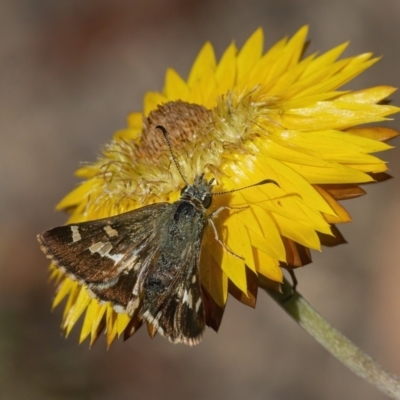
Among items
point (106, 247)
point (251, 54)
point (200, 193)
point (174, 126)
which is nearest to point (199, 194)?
point (200, 193)

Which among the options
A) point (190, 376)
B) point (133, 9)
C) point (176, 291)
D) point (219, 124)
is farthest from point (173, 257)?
point (133, 9)

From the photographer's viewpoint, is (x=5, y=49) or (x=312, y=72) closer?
(x=312, y=72)

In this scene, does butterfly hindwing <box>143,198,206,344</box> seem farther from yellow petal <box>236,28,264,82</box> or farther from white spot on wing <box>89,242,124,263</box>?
yellow petal <box>236,28,264,82</box>

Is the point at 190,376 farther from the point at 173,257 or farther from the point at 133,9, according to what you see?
the point at 133,9

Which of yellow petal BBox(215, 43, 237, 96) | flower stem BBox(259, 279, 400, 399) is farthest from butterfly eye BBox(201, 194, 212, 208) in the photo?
yellow petal BBox(215, 43, 237, 96)

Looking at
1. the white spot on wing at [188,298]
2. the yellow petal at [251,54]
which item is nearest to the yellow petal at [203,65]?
the yellow petal at [251,54]

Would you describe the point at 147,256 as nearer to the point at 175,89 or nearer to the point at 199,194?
the point at 199,194

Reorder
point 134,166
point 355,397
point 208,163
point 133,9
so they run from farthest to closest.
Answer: point 133,9
point 355,397
point 134,166
point 208,163
